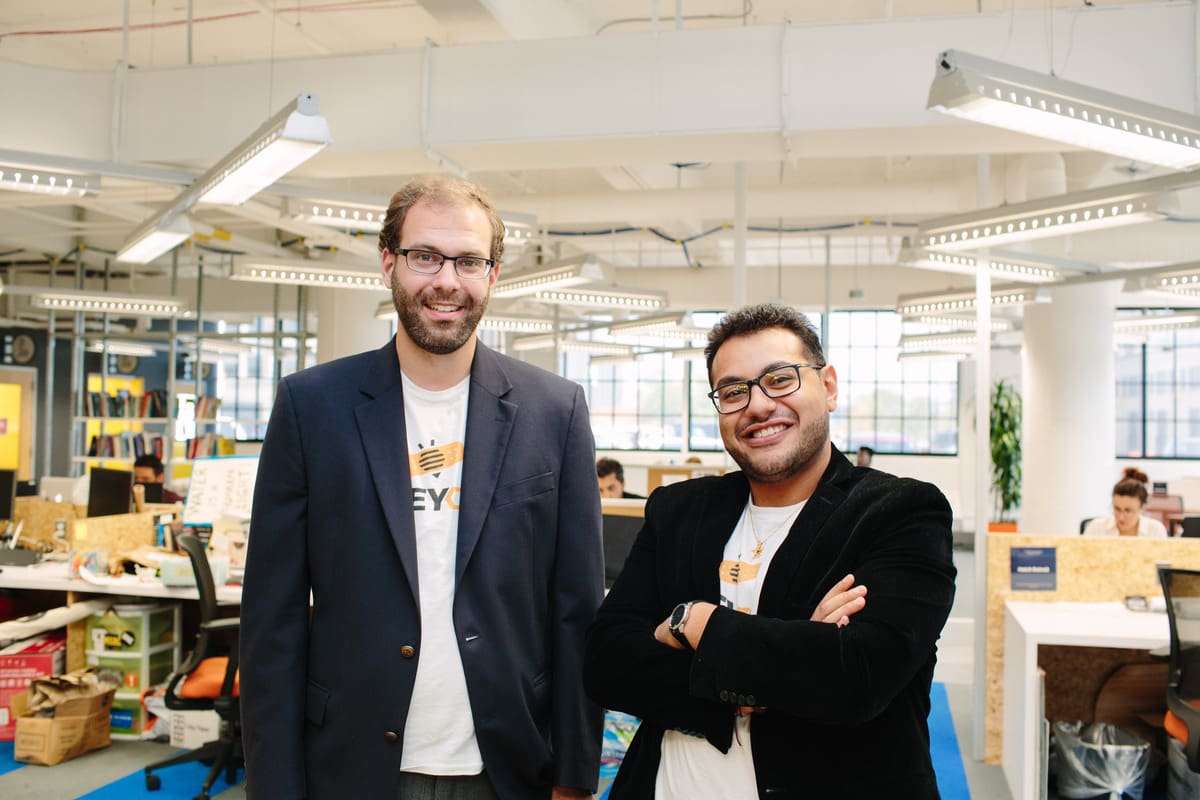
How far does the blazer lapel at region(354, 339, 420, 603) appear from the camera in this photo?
61.0 inches

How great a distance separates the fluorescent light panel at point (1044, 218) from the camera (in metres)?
4.18

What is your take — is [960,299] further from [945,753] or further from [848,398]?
[848,398]

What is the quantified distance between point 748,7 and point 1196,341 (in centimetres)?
1255

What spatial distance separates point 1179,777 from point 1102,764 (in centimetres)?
29

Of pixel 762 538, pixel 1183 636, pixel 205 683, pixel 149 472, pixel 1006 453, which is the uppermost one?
pixel 762 538

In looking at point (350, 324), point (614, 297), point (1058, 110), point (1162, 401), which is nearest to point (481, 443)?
point (1058, 110)

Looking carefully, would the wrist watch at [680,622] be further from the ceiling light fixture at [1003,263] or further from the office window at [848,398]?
the office window at [848,398]

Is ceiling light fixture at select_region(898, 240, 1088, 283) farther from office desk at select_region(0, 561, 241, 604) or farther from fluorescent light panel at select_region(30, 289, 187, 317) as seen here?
fluorescent light panel at select_region(30, 289, 187, 317)

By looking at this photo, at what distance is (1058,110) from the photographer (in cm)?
311

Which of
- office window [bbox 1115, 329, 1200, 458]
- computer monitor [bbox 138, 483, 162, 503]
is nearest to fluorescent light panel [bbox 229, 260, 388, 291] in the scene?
computer monitor [bbox 138, 483, 162, 503]

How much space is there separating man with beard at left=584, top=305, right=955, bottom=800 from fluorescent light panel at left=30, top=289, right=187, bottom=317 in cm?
831

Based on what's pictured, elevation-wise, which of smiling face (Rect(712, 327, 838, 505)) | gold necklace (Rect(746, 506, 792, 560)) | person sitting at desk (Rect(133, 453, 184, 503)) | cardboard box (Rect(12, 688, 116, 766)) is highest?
smiling face (Rect(712, 327, 838, 505))

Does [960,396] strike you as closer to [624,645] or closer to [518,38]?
[518,38]

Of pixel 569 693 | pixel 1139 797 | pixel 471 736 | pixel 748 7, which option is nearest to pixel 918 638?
pixel 569 693
